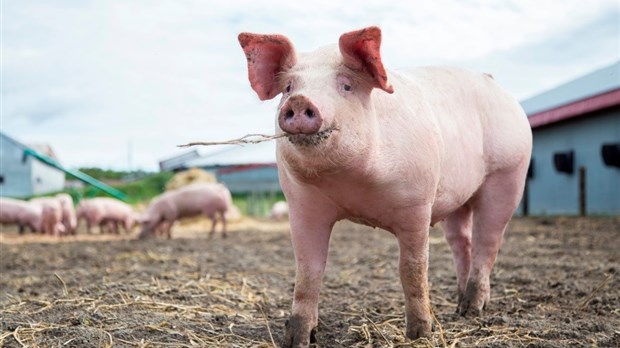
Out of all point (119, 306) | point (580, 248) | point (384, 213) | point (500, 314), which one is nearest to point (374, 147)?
point (384, 213)

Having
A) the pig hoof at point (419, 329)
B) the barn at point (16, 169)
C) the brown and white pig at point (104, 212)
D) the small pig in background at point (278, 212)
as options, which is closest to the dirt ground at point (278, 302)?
the pig hoof at point (419, 329)

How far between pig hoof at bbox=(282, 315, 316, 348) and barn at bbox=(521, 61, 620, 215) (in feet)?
41.2

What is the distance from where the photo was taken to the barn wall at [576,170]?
15.5m

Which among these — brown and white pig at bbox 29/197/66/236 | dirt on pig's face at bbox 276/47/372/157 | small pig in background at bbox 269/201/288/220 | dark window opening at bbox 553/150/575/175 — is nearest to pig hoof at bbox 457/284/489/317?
dirt on pig's face at bbox 276/47/372/157

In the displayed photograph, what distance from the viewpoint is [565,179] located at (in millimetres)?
17812

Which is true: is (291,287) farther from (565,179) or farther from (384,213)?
(565,179)

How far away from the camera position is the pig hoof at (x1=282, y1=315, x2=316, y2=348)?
3.39 meters

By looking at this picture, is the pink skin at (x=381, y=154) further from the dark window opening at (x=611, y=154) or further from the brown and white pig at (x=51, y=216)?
the brown and white pig at (x=51, y=216)

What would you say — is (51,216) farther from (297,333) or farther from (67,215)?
(297,333)

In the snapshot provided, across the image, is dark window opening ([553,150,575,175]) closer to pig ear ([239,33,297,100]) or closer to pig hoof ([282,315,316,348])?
pig hoof ([282,315,316,348])

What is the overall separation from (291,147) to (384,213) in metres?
0.68

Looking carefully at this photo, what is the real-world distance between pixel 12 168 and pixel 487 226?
22.7m

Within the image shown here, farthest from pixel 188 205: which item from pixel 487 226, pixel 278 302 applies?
pixel 487 226

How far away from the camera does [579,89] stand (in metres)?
18.3
